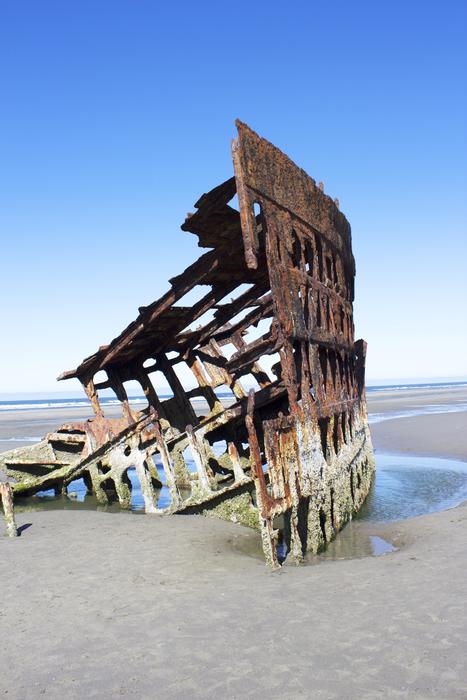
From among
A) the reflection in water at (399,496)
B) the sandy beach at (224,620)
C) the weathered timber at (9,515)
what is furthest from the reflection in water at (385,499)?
the weathered timber at (9,515)

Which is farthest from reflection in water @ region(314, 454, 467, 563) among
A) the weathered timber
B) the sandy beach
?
the weathered timber

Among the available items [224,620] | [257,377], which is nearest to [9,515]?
[224,620]

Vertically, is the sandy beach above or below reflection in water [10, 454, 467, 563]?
above

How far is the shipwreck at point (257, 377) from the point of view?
23.3 ft

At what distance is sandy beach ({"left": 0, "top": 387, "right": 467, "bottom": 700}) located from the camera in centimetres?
378

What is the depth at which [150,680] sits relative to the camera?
12.7 ft

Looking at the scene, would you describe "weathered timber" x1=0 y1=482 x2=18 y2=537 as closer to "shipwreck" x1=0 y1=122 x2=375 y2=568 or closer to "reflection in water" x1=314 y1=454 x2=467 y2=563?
"shipwreck" x1=0 y1=122 x2=375 y2=568

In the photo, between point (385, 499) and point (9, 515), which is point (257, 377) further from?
point (9, 515)

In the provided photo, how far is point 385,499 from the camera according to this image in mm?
11539

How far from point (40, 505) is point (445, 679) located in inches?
397

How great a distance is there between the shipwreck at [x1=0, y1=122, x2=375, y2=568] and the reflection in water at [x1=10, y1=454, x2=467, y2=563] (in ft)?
0.92

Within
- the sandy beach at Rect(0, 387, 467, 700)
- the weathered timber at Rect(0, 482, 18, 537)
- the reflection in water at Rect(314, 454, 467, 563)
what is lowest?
the reflection in water at Rect(314, 454, 467, 563)

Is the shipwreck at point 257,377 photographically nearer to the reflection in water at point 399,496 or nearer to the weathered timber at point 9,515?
the reflection in water at point 399,496

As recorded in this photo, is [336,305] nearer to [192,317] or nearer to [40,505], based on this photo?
[192,317]
